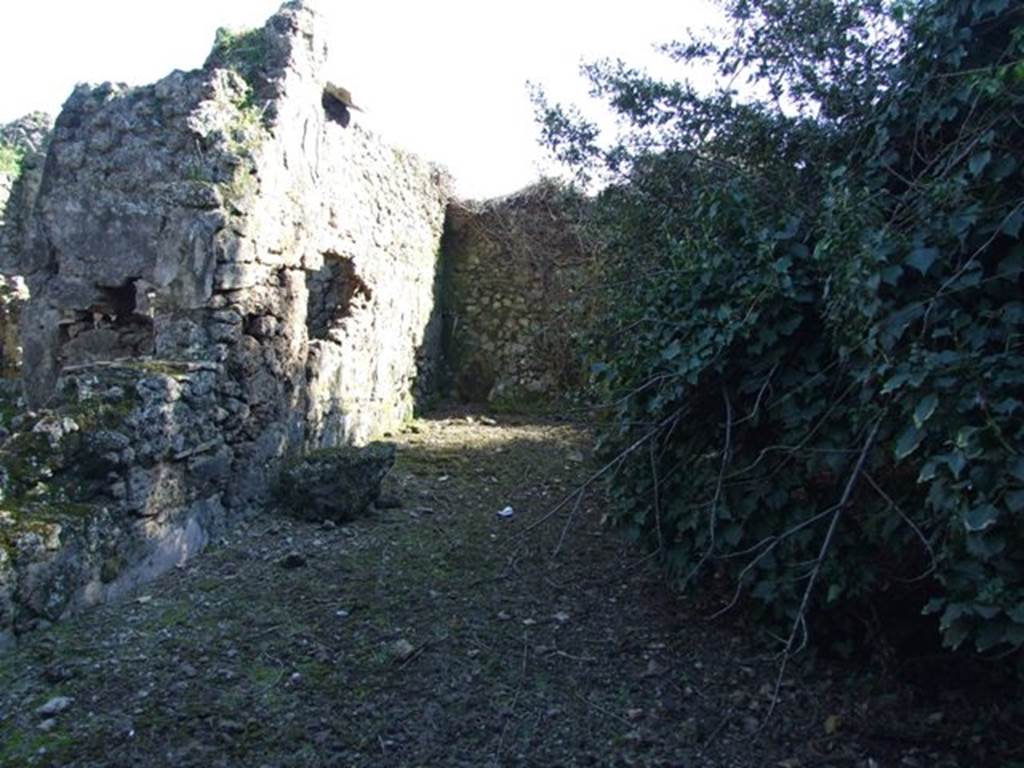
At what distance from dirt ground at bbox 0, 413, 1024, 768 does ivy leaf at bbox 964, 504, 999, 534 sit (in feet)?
3.80

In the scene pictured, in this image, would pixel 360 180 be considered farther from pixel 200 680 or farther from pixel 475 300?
pixel 200 680

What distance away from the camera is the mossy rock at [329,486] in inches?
188

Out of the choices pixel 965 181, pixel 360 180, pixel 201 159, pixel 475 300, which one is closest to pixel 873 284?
pixel 965 181

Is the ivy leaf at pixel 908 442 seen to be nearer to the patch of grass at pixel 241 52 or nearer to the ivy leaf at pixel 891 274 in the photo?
the ivy leaf at pixel 891 274

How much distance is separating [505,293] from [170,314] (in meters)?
5.49

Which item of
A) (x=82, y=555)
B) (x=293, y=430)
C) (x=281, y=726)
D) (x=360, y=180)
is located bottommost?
(x=281, y=726)

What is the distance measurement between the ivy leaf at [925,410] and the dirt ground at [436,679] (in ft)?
4.26

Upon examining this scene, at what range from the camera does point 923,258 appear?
2330 mm

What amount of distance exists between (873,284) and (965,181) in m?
0.40

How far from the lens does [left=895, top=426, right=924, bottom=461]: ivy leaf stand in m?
2.18

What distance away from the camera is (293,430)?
17.4ft

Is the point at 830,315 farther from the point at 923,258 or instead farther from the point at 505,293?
the point at 505,293

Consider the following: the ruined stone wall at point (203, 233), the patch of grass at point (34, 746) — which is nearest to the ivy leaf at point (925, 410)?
the patch of grass at point (34, 746)

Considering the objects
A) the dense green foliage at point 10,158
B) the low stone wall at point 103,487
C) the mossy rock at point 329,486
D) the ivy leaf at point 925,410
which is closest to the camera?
the ivy leaf at point 925,410
